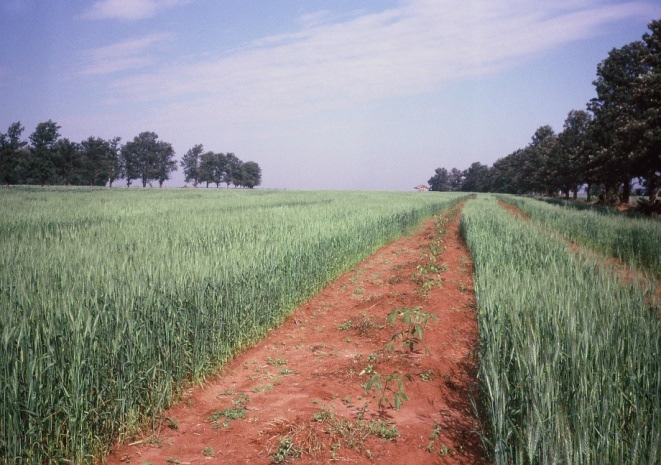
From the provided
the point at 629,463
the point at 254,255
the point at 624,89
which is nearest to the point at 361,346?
the point at 254,255

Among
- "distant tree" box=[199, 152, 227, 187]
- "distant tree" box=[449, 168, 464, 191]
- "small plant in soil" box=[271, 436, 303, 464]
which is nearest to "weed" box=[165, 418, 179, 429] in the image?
"small plant in soil" box=[271, 436, 303, 464]

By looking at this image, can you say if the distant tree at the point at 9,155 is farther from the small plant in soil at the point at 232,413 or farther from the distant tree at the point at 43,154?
the small plant in soil at the point at 232,413

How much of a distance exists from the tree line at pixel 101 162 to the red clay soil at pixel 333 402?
71.7m

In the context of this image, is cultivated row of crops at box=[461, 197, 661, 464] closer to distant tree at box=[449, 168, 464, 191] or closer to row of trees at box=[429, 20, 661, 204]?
row of trees at box=[429, 20, 661, 204]

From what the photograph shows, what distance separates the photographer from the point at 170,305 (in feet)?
12.4

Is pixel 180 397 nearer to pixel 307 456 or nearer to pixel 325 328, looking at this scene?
pixel 307 456

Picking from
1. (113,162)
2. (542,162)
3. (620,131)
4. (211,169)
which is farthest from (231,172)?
(620,131)

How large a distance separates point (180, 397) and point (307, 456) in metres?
1.73

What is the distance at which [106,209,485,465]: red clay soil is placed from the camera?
306cm

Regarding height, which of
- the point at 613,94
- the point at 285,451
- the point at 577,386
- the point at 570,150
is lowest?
the point at 285,451

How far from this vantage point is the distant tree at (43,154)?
5872cm

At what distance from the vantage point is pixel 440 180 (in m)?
169

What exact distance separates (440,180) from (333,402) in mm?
174659

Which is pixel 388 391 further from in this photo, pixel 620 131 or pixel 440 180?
pixel 440 180
